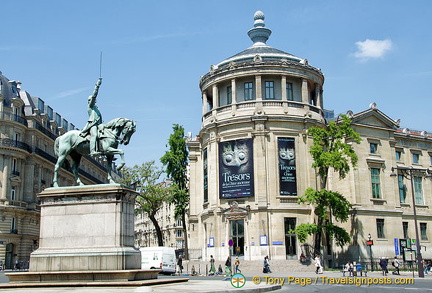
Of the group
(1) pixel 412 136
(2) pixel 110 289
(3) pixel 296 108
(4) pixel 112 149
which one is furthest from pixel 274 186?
(2) pixel 110 289

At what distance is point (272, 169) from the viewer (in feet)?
161

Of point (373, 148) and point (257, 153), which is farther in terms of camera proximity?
point (373, 148)

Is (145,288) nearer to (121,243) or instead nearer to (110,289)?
(110,289)

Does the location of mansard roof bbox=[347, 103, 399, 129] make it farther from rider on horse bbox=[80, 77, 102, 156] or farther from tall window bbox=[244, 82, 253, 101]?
rider on horse bbox=[80, 77, 102, 156]

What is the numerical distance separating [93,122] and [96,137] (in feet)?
2.63

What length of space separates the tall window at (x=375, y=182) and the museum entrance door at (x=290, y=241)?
478 inches

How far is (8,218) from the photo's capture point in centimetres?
6022

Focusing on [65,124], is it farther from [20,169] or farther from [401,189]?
[401,189]

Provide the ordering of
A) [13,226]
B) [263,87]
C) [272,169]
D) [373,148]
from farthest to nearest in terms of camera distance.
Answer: [13,226], [373,148], [263,87], [272,169]

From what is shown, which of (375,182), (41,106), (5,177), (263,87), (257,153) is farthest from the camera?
(41,106)

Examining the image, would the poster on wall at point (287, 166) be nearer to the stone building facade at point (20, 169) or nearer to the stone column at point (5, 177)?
the stone building facade at point (20, 169)

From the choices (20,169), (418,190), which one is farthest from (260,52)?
(20,169)

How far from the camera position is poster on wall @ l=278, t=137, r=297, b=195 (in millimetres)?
49156

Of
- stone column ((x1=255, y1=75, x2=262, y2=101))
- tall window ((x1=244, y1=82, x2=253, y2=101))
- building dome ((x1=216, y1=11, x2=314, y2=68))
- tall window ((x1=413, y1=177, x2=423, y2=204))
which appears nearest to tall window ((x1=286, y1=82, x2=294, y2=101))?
building dome ((x1=216, y1=11, x2=314, y2=68))
